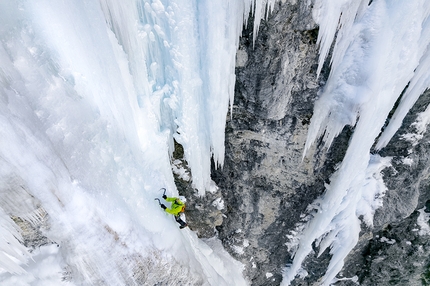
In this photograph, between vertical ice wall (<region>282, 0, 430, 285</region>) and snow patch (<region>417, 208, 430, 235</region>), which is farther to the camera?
snow patch (<region>417, 208, 430, 235</region>)

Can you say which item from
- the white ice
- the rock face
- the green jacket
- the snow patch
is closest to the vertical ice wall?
the rock face

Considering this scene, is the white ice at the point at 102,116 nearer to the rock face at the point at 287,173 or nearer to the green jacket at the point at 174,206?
the green jacket at the point at 174,206

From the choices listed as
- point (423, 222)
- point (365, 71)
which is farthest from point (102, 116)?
point (423, 222)

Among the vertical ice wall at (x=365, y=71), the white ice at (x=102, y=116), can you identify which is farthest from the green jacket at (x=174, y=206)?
the vertical ice wall at (x=365, y=71)

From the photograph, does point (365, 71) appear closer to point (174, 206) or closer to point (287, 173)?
point (287, 173)

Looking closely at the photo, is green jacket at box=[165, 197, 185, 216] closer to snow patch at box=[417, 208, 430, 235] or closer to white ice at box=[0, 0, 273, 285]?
white ice at box=[0, 0, 273, 285]
